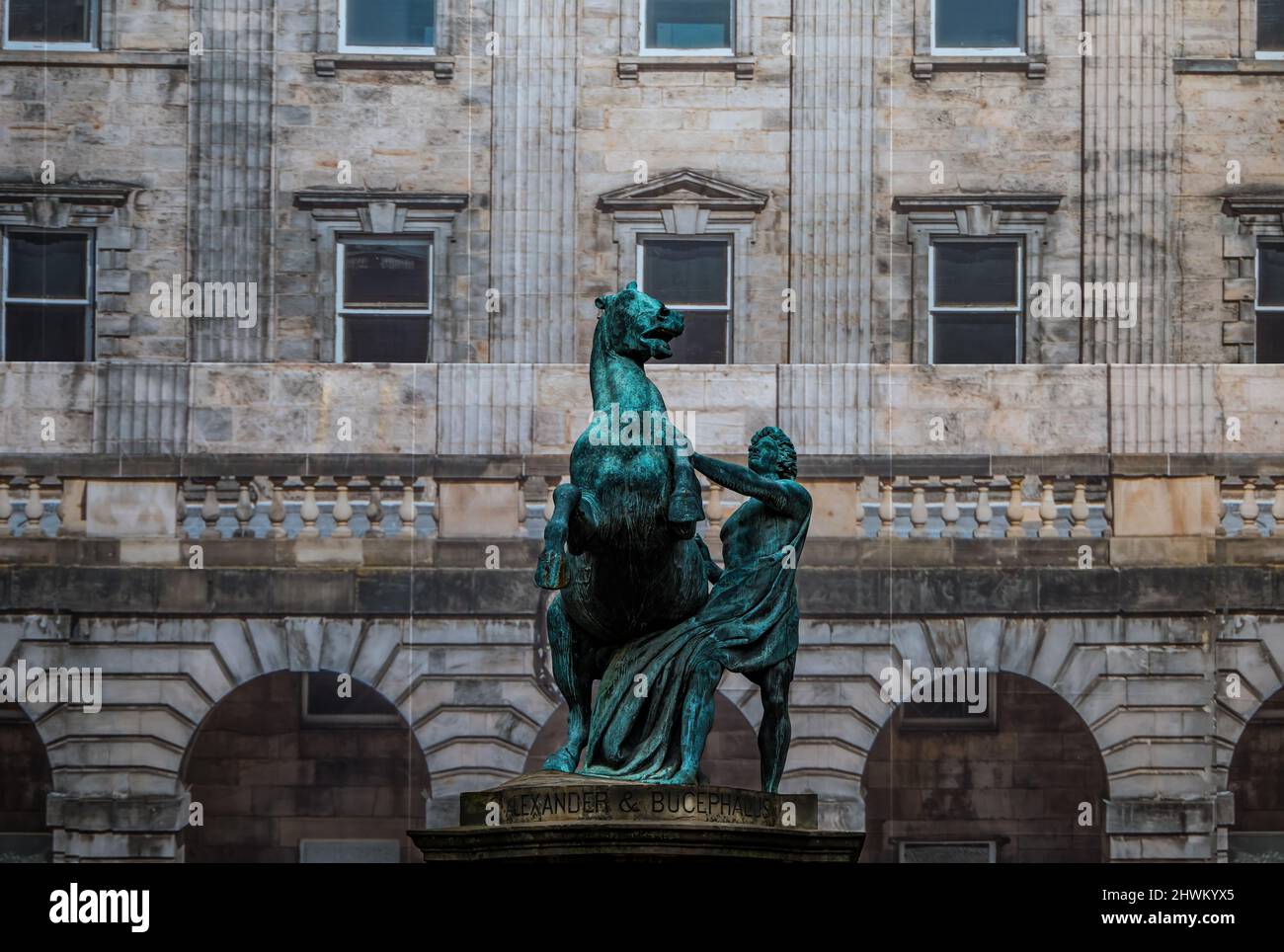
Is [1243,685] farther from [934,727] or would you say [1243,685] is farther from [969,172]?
[969,172]

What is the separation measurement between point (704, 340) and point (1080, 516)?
4.69m

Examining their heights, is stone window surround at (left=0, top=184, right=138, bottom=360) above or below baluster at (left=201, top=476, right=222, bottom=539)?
above

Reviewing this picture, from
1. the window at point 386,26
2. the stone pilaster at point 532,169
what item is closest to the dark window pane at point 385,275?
the stone pilaster at point 532,169

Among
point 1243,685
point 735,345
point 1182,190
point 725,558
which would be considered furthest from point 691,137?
point 725,558

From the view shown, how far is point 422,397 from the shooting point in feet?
116

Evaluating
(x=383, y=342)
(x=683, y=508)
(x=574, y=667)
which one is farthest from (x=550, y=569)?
(x=383, y=342)

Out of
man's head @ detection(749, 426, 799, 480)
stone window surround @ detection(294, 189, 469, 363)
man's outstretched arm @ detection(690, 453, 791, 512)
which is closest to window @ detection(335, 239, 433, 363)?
stone window surround @ detection(294, 189, 469, 363)

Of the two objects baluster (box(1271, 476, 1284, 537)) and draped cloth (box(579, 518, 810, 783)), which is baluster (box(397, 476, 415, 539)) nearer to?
baluster (box(1271, 476, 1284, 537))

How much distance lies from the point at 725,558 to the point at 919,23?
18.1 meters

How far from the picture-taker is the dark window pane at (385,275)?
118ft

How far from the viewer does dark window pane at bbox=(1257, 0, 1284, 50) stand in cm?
3628

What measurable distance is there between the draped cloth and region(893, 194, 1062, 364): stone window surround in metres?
17.2

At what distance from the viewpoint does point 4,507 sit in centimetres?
3416

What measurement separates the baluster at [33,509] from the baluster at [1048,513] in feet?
33.5
